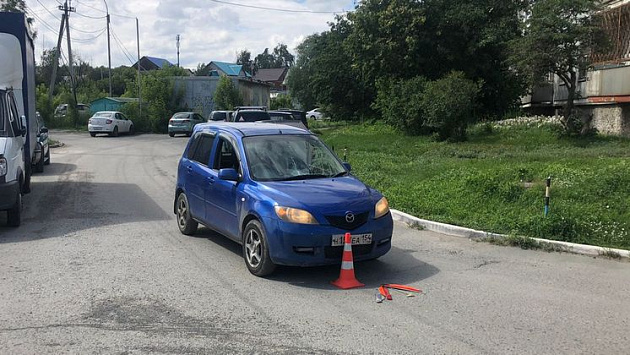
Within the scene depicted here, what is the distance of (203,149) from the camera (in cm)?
883

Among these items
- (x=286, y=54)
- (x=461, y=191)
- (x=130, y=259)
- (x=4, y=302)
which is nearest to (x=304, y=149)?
(x=130, y=259)

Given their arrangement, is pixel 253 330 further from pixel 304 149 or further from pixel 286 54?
pixel 286 54

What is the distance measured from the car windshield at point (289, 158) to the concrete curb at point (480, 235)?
8.67 feet

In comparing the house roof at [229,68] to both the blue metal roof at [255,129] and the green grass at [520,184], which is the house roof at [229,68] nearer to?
the green grass at [520,184]

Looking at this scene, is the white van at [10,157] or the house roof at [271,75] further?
the house roof at [271,75]

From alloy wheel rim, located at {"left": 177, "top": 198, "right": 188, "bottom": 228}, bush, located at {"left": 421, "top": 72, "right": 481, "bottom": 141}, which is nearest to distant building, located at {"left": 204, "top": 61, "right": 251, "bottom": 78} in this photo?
bush, located at {"left": 421, "top": 72, "right": 481, "bottom": 141}

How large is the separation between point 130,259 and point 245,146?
211 centimetres

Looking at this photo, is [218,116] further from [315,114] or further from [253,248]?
[315,114]

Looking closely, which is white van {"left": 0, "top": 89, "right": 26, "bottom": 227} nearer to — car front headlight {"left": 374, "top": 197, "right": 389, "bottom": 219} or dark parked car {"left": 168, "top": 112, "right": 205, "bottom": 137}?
car front headlight {"left": 374, "top": 197, "right": 389, "bottom": 219}

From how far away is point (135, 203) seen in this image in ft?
40.0

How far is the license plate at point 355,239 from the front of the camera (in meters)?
6.55

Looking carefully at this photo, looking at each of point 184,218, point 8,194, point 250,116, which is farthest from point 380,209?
point 250,116

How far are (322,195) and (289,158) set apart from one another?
3.84 ft

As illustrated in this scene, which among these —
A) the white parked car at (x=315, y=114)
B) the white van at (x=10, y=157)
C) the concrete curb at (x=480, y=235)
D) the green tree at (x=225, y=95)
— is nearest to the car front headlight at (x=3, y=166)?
the white van at (x=10, y=157)
